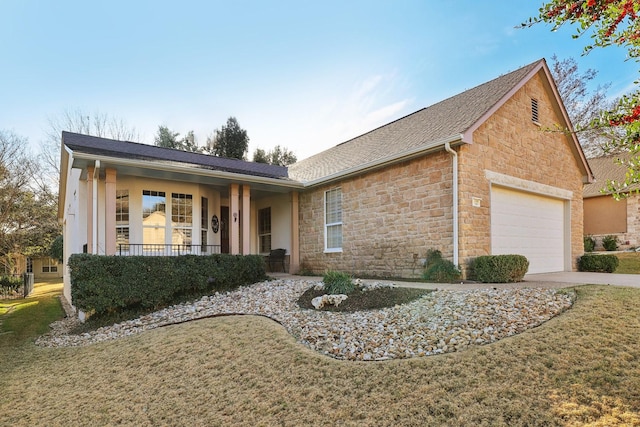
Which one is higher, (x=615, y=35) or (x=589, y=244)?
(x=615, y=35)

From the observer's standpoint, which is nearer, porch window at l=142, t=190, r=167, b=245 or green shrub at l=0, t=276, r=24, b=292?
porch window at l=142, t=190, r=167, b=245

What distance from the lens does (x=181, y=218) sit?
11172 mm

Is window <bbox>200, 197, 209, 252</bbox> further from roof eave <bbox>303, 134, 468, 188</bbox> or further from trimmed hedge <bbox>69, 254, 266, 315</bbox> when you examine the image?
roof eave <bbox>303, 134, 468, 188</bbox>

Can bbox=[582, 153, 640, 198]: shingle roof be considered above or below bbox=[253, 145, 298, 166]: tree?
below

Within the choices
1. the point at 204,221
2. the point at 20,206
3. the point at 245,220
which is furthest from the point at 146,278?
the point at 20,206

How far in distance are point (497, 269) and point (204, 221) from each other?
8.57 m

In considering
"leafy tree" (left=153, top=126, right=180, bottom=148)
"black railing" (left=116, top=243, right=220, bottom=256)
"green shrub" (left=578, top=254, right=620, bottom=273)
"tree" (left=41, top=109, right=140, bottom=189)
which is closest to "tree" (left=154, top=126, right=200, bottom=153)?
"leafy tree" (left=153, top=126, right=180, bottom=148)

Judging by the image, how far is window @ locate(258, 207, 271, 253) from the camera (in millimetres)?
14602

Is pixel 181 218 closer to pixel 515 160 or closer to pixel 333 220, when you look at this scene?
pixel 333 220

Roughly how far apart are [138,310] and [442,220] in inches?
290

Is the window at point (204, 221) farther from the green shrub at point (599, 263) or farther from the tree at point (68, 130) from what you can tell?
the tree at point (68, 130)

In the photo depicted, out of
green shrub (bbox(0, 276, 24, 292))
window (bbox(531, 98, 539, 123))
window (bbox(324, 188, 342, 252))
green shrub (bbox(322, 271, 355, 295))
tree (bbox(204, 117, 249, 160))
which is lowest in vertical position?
green shrub (bbox(0, 276, 24, 292))

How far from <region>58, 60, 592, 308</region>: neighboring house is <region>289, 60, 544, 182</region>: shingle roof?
0.07m

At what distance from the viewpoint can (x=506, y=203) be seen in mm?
9672
